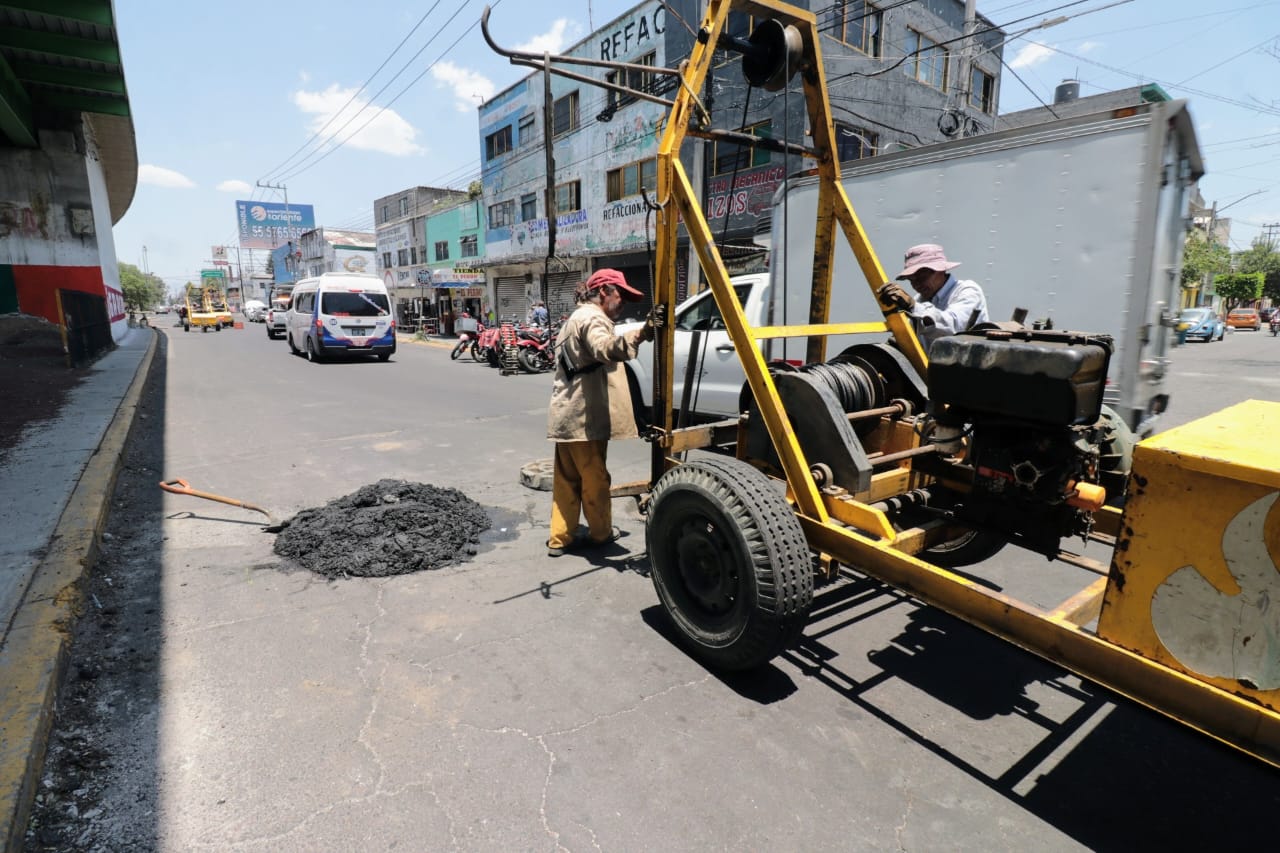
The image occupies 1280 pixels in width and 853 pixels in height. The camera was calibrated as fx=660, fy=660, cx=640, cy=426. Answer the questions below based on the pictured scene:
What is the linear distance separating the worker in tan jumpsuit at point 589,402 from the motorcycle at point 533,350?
11347 mm

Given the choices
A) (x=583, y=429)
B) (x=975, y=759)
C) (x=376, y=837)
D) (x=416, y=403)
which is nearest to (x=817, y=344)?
(x=583, y=429)

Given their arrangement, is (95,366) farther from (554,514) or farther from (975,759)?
(975,759)

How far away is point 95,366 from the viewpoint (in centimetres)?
1347

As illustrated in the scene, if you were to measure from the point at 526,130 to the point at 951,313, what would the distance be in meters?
26.9

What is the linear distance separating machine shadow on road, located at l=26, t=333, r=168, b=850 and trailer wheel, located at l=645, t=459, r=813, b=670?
2.03 m

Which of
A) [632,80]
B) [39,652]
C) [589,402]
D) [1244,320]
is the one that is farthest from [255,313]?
[1244,320]

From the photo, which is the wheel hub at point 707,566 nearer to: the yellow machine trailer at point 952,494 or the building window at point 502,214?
the yellow machine trailer at point 952,494

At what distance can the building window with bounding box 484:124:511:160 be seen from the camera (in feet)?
93.0

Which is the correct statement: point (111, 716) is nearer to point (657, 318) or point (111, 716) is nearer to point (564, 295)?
point (657, 318)

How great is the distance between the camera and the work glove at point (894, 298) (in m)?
3.39

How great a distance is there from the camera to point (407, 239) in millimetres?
40125

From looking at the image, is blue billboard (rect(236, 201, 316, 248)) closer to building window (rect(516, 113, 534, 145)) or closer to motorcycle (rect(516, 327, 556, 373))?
building window (rect(516, 113, 534, 145))

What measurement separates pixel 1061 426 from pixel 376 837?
257 centimetres

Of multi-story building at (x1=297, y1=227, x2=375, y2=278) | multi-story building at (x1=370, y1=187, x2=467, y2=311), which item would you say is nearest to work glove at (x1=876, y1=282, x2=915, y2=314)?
multi-story building at (x1=370, y1=187, x2=467, y2=311)
